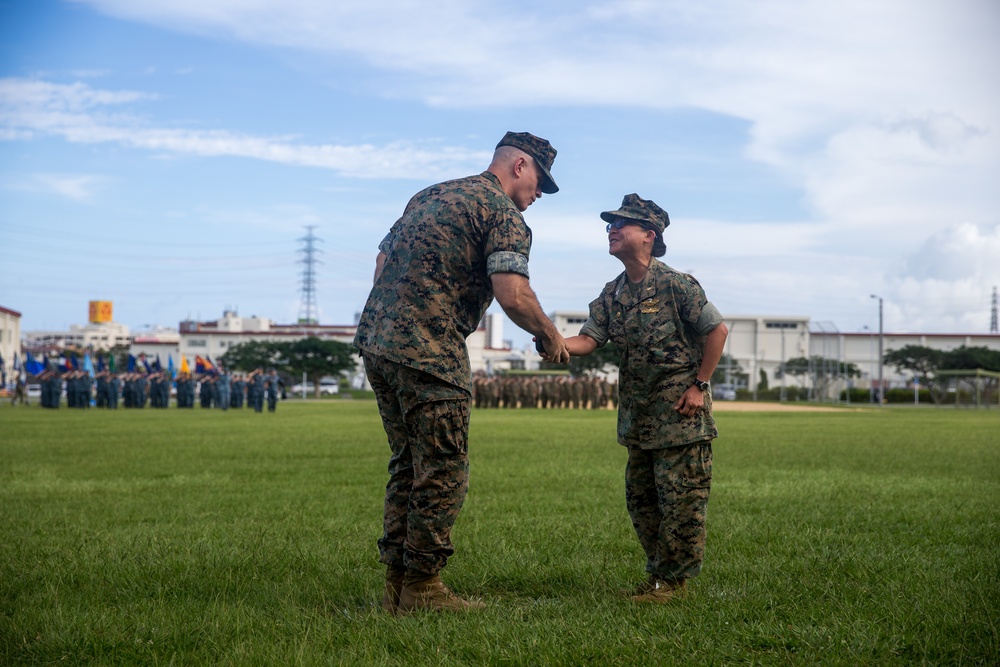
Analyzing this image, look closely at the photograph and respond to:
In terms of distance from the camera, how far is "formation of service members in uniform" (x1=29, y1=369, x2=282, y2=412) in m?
38.8

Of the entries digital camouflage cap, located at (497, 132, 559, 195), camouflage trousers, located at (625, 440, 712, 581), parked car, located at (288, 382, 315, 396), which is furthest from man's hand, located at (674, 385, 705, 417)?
parked car, located at (288, 382, 315, 396)

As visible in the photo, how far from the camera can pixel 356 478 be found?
34.6 feet

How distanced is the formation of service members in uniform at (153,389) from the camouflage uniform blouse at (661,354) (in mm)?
33576

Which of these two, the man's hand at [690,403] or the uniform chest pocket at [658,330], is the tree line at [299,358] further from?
the man's hand at [690,403]

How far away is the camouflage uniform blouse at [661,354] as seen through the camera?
4.74 meters

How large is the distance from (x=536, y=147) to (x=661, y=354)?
3.66 ft

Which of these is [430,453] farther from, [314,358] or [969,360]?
[969,360]

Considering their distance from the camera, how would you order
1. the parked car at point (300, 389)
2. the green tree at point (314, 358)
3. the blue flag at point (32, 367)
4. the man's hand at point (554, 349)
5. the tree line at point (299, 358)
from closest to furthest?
the man's hand at point (554, 349)
the blue flag at point (32, 367)
the tree line at point (299, 358)
the green tree at point (314, 358)
the parked car at point (300, 389)

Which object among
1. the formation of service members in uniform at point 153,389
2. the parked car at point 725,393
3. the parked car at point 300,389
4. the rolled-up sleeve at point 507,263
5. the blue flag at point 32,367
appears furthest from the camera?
the parked car at point 300,389

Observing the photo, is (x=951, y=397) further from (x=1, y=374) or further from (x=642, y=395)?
(x=642, y=395)

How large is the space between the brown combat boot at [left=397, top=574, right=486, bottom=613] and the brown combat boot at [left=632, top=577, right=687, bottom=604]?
0.72m

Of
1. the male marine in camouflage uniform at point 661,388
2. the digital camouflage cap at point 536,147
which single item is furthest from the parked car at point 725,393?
the digital camouflage cap at point 536,147

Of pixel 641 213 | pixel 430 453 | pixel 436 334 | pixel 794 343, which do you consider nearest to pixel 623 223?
pixel 641 213

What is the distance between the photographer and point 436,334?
4297 millimetres
